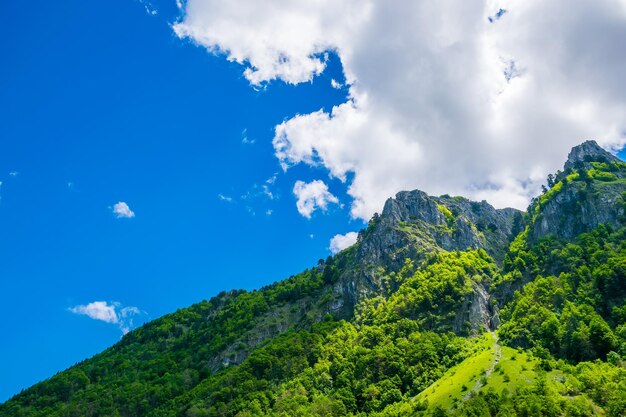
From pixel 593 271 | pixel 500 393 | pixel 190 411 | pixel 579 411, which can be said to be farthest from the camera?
pixel 593 271

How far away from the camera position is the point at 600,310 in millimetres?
170125

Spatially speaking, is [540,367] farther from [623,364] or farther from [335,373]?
[335,373]

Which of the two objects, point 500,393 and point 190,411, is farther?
point 190,411

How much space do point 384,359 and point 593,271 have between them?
9108 cm

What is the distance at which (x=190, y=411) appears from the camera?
179 metres

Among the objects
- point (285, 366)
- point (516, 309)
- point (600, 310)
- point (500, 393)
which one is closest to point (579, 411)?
point (500, 393)

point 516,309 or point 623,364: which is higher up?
point 516,309

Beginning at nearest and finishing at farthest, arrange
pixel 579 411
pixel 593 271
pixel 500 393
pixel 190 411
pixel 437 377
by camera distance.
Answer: pixel 579 411 < pixel 500 393 < pixel 437 377 < pixel 190 411 < pixel 593 271

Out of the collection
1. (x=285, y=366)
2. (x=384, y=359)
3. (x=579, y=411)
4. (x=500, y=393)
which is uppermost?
(x=285, y=366)

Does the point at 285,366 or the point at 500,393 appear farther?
the point at 285,366

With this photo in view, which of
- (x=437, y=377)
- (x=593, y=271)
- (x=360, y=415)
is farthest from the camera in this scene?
(x=593, y=271)

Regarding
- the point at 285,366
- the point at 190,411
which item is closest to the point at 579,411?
the point at 285,366

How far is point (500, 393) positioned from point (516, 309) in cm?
7232

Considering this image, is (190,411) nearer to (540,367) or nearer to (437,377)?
(437,377)
